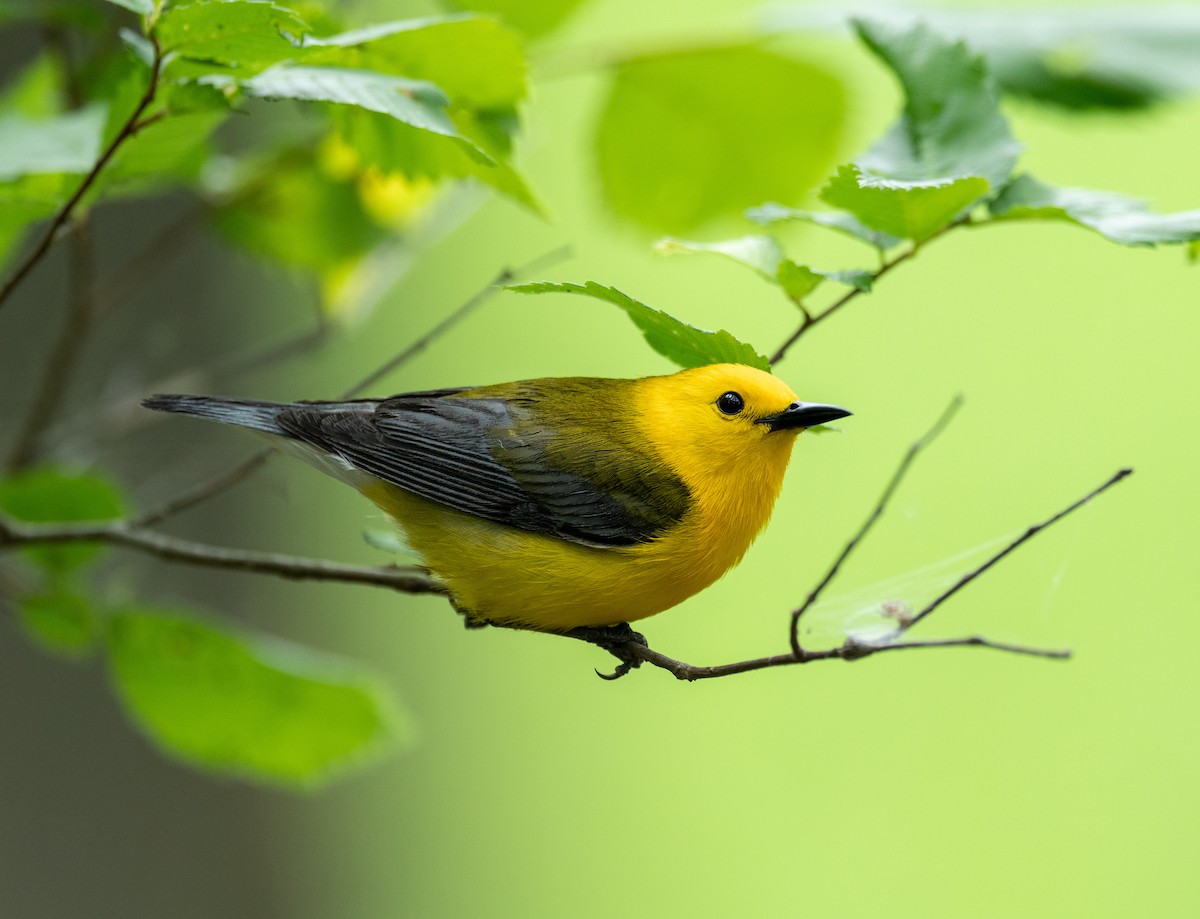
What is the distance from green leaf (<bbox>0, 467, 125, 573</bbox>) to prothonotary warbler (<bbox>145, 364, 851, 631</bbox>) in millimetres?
293

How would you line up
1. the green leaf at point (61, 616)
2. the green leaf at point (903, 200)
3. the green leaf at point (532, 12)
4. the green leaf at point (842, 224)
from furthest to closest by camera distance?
1. the green leaf at point (61, 616)
2. the green leaf at point (532, 12)
3. the green leaf at point (842, 224)
4. the green leaf at point (903, 200)

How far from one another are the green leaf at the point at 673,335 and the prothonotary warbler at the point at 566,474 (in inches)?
13.7

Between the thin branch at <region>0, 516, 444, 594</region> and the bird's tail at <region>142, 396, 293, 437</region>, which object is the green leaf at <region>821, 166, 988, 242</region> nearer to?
the thin branch at <region>0, 516, 444, 594</region>

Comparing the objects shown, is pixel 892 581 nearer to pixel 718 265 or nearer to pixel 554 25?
pixel 554 25

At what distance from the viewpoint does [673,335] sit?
1254 mm

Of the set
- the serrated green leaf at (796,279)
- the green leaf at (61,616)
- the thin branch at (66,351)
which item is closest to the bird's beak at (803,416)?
the serrated green leaf at (796,279)

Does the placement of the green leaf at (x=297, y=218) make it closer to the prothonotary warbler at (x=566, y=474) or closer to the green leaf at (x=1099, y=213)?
the prothonotary warbler at (x=566, y=474)

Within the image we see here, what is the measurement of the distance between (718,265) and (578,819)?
2.95m

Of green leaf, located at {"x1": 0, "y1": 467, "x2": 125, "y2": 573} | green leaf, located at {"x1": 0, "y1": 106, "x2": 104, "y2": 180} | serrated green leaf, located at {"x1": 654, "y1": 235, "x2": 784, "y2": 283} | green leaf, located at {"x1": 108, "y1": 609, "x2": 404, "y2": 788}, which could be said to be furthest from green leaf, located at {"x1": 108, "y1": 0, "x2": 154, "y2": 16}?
green leaf, located at {"x1": 108, "y1": 609, "x2": 404, "y2": 788}

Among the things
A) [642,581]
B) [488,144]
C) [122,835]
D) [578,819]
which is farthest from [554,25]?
[578,819]

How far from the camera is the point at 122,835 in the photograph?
4395 mm

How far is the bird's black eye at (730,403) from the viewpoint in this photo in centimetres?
174

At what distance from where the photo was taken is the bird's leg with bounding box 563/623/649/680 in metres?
1.67

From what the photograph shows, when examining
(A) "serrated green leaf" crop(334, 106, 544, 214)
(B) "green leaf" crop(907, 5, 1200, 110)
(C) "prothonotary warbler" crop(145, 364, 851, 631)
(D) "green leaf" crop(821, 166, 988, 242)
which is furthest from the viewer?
(B) "green leaf" crop(907, 5, 1200, 110)
